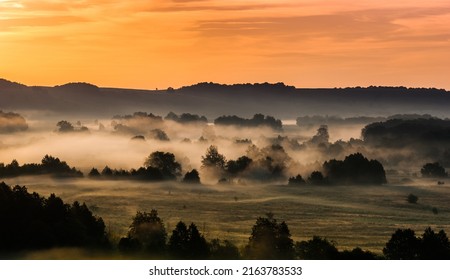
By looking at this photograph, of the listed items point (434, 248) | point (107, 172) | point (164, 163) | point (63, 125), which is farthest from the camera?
point (63, 125)

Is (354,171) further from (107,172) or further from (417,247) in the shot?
(417,247)

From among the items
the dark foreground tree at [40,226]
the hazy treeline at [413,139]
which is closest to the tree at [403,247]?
the dark foreground tree at [40,226]

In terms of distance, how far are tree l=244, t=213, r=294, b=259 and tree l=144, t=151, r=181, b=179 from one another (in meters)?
99.8

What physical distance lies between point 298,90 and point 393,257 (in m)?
125

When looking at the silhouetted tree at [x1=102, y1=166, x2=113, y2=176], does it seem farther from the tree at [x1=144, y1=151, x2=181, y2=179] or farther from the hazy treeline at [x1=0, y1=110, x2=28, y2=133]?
the hazy treeline at [x1=0, y1=110, x2=28, y2=133]

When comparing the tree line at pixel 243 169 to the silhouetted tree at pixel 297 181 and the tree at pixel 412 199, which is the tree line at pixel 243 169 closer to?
the silhouetted tree at pixel 297 181

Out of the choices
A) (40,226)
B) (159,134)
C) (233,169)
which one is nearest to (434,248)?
(40,226)

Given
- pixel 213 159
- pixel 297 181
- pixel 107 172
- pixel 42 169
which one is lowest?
pixel 297 181

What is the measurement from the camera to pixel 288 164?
18062 centimetres

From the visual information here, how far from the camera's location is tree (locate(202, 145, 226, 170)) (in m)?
174

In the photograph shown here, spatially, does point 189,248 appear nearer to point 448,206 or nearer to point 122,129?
point 448,206

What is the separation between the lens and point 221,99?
188m

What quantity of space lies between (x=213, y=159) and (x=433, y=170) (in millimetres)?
43858

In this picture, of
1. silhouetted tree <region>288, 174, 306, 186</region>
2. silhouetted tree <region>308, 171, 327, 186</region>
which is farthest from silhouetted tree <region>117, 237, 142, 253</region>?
silhouetted tree <region>288, 174, 306, 186</region>
